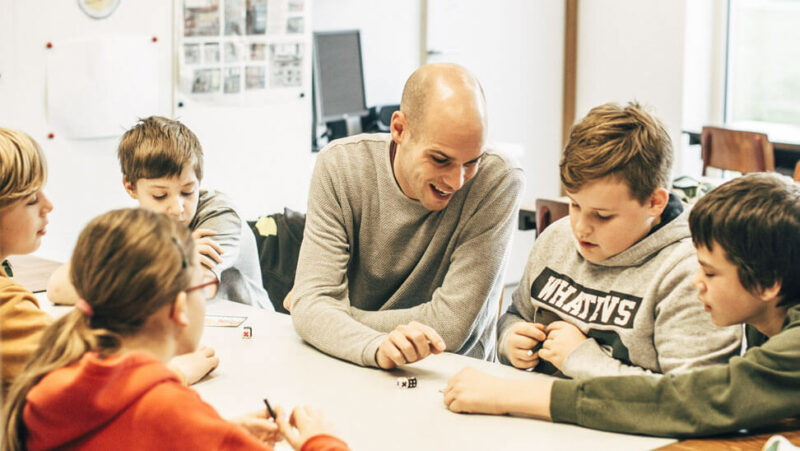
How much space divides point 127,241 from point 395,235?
960 millimetres

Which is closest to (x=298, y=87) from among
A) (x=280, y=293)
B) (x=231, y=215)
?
(x=280, y=293)

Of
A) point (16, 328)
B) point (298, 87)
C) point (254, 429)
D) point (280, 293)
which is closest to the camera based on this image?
point (254, 429)

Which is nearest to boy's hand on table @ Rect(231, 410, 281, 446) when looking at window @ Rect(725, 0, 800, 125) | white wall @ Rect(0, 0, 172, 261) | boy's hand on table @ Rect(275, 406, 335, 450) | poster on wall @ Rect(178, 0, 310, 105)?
boy's hand on table @ Rect(275, 406, 335, 450)

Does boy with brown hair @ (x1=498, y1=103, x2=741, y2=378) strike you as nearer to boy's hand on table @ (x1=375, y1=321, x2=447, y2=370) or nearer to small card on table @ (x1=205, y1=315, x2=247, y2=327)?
boy's hand on table @ (x1=375, y1=321, x2=447, y2=370)

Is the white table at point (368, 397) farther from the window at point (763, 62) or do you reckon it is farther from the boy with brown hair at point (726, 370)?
the window at point (763, 62)

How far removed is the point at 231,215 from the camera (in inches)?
96.4

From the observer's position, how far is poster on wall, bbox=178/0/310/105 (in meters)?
3.74

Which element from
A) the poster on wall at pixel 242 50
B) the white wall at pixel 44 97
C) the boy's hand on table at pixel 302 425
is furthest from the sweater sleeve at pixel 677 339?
the poster on wall at pixel 242 50

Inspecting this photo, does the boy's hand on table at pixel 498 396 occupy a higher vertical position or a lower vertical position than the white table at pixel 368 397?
higher

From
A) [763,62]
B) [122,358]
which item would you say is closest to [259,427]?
[122,358]

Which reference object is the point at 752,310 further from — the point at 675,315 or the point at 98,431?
the point at 98,431

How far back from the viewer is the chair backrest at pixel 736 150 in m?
4.23

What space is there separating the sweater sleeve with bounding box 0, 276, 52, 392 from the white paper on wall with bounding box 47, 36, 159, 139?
2.09m

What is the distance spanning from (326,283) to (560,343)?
0.52 metres
